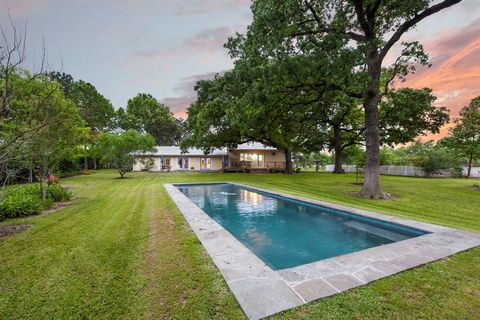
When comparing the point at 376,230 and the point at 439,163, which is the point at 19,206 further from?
the point at 439,163

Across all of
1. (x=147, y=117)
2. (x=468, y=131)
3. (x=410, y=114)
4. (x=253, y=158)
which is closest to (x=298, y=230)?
(x=410, y=114)

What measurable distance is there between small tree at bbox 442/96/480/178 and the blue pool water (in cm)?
1446

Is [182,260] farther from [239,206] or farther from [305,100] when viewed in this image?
[305,100]

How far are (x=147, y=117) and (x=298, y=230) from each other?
43.9 meters

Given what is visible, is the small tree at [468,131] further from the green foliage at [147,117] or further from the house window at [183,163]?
the green foliage at [147,117]

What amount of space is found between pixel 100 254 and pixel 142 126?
44.7 metres

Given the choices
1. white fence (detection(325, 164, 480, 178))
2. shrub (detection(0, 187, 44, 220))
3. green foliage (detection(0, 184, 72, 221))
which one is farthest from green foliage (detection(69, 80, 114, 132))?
white fence (detection(325, 164, 480, 178))

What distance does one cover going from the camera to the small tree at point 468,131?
1475 cm

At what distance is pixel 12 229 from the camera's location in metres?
5.19

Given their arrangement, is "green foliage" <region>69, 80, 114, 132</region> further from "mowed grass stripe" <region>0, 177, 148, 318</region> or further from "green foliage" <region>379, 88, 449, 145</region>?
"green foliage" <region>379, 88, 449, 145</region>

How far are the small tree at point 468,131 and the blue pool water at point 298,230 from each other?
569 inches

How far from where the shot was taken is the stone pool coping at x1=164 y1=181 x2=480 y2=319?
2.58 metres

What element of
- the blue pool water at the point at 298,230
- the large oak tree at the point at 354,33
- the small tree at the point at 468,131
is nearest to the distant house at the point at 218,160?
the small tree at the point at 468,131

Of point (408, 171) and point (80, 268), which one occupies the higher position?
point (408, 171)
